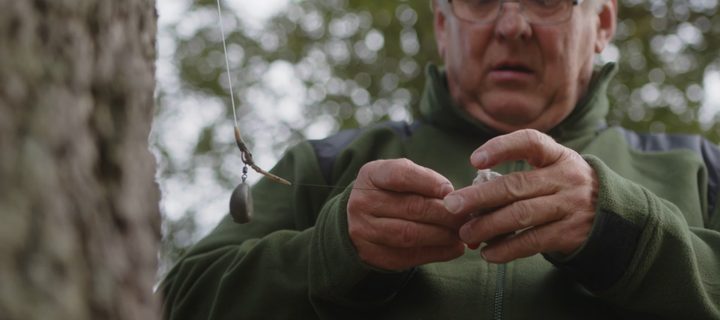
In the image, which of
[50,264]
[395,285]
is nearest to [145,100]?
[50,264]

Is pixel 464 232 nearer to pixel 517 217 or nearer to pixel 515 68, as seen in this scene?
pixel 517 217

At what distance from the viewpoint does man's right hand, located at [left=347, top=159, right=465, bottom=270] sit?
6.30 ft

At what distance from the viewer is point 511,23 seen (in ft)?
8.98

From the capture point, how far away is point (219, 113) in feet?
28.7

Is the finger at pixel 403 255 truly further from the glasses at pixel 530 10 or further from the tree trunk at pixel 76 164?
the glasses at pixel 530 10

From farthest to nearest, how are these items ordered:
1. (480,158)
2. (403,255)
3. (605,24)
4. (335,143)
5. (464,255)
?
(605,24) < (335,143) < (464,255) < (403,255) < (480,158)

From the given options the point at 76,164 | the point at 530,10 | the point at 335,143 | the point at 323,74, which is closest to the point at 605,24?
the point at 530,10

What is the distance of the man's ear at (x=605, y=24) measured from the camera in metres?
3.06

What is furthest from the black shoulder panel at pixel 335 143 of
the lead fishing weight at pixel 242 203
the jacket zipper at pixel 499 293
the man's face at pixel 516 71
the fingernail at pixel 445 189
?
the lead fishing weight at pixel 242 203

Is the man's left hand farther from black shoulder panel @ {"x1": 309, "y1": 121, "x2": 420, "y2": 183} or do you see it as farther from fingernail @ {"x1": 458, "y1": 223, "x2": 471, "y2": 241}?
black shoulder panel @ {"x1": 309, "y1": 121, "x2": 420, "y2": 183}

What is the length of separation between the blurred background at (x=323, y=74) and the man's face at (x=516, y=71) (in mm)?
4920

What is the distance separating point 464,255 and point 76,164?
142 cm

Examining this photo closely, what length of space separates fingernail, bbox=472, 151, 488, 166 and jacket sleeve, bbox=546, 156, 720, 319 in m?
0.25

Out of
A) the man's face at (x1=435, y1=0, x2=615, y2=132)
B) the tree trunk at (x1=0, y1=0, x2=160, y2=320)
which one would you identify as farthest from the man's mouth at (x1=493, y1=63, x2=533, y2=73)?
the tree trunk at (x1=0, y1=0, x2=160, y2=320)
